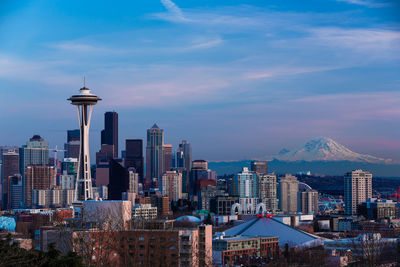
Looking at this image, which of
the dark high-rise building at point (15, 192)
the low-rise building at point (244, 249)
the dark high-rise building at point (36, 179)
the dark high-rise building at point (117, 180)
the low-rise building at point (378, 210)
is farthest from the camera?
the dark high-rise building at point (117, 180)

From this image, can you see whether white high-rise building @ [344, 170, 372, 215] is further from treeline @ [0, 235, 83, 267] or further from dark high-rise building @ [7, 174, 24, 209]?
treeline @ [0, 235, 83, 267]

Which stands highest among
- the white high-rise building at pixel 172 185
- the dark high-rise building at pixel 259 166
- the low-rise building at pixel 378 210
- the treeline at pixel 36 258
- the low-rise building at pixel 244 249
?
the dark high-rise building at pixel 259 166

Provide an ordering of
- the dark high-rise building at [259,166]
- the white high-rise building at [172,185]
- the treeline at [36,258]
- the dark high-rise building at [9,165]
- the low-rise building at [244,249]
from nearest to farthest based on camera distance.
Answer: the treeline at [36,258] < the low-rise building at [244,249] < the white high-rise building at [172,185] < the dark high-rise building at [9,165] < the dark high-rise building at [259,166]

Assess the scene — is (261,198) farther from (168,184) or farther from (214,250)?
(214,250)

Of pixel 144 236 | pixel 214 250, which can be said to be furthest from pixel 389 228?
pixel 144 236

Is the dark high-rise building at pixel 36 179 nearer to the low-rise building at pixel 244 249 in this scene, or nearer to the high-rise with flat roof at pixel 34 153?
the high-rise with flat roof at pixel 34 153

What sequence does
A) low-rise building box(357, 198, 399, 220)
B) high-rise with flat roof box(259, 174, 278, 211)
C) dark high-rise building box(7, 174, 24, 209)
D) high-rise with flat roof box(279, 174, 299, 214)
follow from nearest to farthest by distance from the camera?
low-rise building box(357, 198, 399, 220), high-rise with flat roof box(259, 174, 278, 211), high-rise with flat roof box(279, 174, 299, 214), dark high-rise building box(7, 174, 24, 209)

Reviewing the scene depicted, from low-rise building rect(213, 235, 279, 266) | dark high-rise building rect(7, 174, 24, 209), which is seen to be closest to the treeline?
low-rise building rect(213, 235, 279, 266)

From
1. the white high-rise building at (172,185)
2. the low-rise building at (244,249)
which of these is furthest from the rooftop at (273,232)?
the white high-rise building at (172,185)

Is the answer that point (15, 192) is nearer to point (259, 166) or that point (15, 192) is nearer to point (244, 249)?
point (259, 166)
